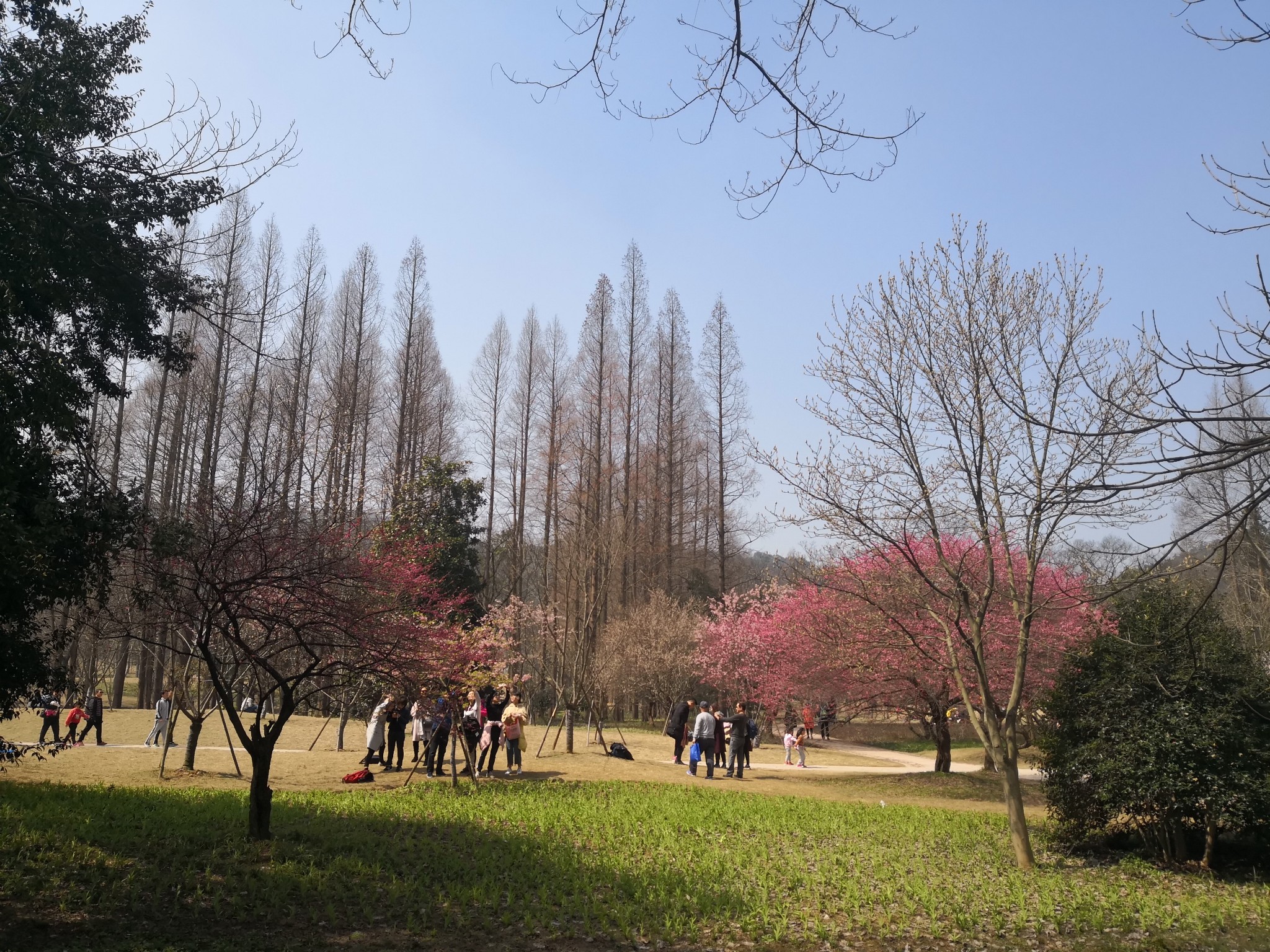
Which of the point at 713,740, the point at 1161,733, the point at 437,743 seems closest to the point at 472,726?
the point at 437,743

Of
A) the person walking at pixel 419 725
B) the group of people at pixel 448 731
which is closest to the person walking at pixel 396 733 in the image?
the group of people at pixel 448 731

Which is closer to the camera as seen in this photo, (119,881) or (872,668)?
(119,881)

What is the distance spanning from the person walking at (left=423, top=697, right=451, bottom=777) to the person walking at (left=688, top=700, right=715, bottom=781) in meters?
4.77

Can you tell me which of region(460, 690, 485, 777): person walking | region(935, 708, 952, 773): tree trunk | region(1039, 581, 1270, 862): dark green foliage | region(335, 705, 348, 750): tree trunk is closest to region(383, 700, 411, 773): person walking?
Answer: region(460, 690, 485, 777): person walking

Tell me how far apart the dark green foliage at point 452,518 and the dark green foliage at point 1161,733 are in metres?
19.2

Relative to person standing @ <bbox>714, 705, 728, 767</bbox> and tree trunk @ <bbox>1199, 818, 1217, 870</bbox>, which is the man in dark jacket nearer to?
person standing @ <bbox>714, 705, 728, 767</bbox>

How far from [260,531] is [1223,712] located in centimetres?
988

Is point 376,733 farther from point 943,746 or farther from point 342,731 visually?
point 943,746

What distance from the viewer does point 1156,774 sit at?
852 centimetres

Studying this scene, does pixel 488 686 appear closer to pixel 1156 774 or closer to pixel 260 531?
pixel 260 531

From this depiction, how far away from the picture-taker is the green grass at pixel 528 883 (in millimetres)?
6297

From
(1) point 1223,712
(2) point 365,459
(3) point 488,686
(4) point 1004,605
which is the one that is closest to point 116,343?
(3) point 488,686

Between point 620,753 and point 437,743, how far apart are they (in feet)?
15.8

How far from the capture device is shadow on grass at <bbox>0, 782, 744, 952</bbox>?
19.9 ft
